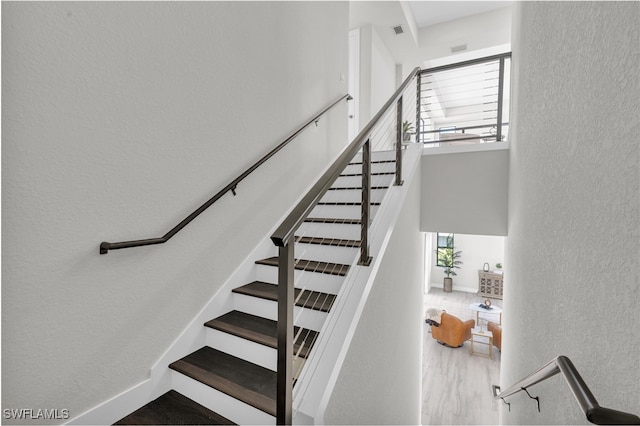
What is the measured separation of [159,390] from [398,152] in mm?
2272

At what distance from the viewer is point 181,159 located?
1.97 metres

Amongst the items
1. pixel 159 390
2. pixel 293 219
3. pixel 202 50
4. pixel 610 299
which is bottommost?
pixel 159 390

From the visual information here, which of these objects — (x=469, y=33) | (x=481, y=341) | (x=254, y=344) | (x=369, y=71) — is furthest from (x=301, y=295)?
(x=481, y=341)

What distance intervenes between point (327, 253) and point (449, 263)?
960 centimetres

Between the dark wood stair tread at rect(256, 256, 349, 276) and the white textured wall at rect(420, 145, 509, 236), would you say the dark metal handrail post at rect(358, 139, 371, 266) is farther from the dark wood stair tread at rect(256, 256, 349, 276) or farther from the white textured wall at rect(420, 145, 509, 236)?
the white textured wall at rect(420, 145, 509, 236)

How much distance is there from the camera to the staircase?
1.58 metres

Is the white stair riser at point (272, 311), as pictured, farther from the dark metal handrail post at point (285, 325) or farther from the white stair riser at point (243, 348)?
the dark metal handrail post at point (285, 325)

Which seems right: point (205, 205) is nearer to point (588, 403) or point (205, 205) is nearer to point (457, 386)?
point (588, 403)

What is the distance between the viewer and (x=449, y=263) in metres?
10.8

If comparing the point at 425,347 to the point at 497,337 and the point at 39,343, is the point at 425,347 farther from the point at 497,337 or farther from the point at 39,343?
the point at 39,343

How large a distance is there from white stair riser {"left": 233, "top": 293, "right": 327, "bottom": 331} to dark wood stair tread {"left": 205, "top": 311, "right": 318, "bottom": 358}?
0.09 feet

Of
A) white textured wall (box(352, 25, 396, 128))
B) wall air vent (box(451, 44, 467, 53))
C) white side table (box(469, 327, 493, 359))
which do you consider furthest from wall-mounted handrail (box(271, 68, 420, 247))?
white side table (box(469, 327, 493, 359))

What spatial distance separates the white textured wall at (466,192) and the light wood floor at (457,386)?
3.46m

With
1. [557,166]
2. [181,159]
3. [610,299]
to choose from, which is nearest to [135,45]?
[181,159]
